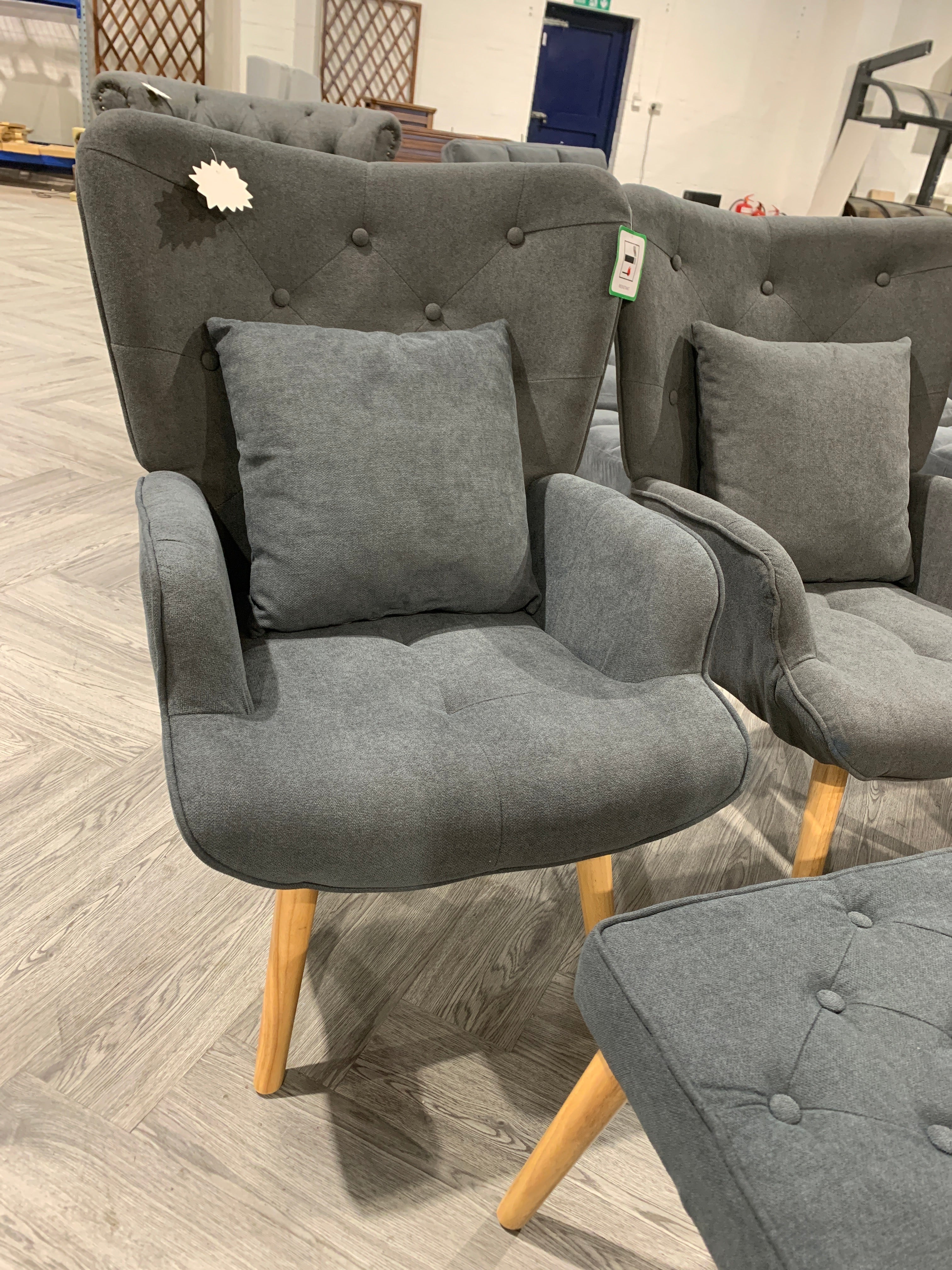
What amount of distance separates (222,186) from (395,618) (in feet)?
1.89

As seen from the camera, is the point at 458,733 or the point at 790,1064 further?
the point at 458,733

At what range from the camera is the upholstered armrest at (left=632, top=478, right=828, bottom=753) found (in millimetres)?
1089

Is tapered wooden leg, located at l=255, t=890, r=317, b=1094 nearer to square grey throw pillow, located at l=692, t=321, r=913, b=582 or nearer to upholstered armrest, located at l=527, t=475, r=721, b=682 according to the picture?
upholstered armrest, located at l=527, t=475, r=721, b=682

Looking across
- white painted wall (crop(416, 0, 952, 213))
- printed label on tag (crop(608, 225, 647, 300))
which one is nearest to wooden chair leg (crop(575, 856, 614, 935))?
printed label on tag (crop(608, 225, 647, 300))

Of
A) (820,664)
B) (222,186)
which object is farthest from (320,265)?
(820,664)

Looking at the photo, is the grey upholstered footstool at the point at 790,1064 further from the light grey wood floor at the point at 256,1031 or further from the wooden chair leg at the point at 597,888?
the wooden chair leg at the point at 597,888

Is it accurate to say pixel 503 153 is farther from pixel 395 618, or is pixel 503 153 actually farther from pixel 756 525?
pixel 395 618

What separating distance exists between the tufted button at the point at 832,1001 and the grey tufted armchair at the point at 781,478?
16.0 inches

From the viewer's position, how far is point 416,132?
20.1 feet

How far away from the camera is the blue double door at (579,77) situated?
691 cm

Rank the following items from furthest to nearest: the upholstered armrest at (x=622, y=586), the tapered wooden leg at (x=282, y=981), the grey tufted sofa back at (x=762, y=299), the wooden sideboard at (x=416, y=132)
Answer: the wooden sideboard at (x=416, y=132) < the grey tufted sofa back at (x=762, y=299) < the upholstered armrest at (x=622, y=586) < the tapered wooden leg at (x=282, y=981)

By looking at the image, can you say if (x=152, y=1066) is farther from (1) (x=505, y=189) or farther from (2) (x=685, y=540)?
(1) (x=505, y=189)

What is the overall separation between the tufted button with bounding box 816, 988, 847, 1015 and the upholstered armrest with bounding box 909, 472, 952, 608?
3.12 ft

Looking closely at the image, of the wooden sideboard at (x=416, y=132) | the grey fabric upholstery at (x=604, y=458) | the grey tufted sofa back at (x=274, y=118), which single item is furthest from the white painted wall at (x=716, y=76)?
the grey fabric upholstery at (x=604, y=458)
